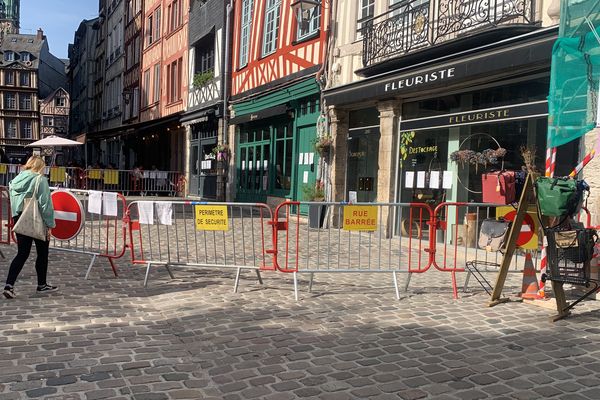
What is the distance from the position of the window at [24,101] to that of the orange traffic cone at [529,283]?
253ft

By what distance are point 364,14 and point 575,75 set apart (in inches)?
282

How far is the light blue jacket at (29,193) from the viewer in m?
5.55

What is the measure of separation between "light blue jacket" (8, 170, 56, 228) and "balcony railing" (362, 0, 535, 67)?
6.57m

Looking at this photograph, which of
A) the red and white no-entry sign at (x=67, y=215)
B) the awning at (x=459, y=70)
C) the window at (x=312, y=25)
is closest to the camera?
the red and white no-entry sign at (x=67, y=215)

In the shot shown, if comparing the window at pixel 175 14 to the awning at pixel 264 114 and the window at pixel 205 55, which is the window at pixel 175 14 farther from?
the awning at pixel 264 114

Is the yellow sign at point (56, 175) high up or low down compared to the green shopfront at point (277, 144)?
down

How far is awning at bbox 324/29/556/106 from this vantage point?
7145mm

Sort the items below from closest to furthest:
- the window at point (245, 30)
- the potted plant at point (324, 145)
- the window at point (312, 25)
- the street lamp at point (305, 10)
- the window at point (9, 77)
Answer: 1. the potted plant at point (324, 145)
2. the street lamp at point (305, 10)
3. the window at point (312, 25)
4. the window at point (245, 30)
5. the window at point (9, 77)

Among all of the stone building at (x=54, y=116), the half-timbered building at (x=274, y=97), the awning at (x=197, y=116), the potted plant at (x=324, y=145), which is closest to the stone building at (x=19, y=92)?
the stone building at (x=54, y=116)

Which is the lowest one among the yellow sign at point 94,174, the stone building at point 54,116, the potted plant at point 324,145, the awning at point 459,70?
the yellow sign at point 94,174

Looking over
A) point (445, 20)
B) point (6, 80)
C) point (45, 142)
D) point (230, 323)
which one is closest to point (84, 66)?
point (6, 80)

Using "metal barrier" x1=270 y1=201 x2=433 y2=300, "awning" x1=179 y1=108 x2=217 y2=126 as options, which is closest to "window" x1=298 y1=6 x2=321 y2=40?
"metal barrier" x1=270 y1=201 x2=433 y2=300

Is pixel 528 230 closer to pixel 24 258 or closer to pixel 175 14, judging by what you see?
pixel 24 258

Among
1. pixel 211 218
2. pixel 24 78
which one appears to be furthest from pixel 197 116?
pixel 24 78
